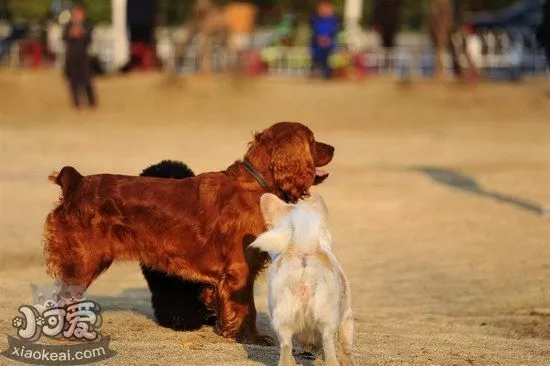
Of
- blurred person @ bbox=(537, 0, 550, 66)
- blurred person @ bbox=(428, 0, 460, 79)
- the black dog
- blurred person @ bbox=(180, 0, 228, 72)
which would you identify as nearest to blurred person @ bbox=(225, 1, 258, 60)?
blurred person @ bbox=(180, 0, 228, 72)

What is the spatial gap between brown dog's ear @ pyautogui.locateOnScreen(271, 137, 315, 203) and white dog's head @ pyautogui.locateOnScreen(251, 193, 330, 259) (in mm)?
704

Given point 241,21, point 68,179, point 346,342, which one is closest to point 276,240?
point 346,342

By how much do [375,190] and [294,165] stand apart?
982 centimetres

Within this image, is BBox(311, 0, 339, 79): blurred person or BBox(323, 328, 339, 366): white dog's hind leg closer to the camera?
BBox(323, 328, 339, 366): white dog's hind leg

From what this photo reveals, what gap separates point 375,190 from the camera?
1741 cm

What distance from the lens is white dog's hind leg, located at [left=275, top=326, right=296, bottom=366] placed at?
6586 mm

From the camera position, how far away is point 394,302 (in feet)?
34.0

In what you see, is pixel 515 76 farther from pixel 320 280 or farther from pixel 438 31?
pixel 320 280

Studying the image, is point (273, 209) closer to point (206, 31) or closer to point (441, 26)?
point (441, 26)

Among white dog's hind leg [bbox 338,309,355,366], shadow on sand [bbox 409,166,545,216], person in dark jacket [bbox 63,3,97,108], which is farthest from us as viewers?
person in dark jacket [bbox 63,3,97,108]

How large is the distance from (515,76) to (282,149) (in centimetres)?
2537

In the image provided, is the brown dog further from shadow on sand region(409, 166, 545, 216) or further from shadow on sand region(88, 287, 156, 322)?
shadow on sand region(409, 166, 545, 216)

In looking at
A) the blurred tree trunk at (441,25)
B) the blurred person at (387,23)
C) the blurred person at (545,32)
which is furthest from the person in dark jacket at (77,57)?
the blurred person at (545,32)

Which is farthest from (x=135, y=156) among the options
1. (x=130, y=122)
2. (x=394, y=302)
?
(x=394, y=302)
